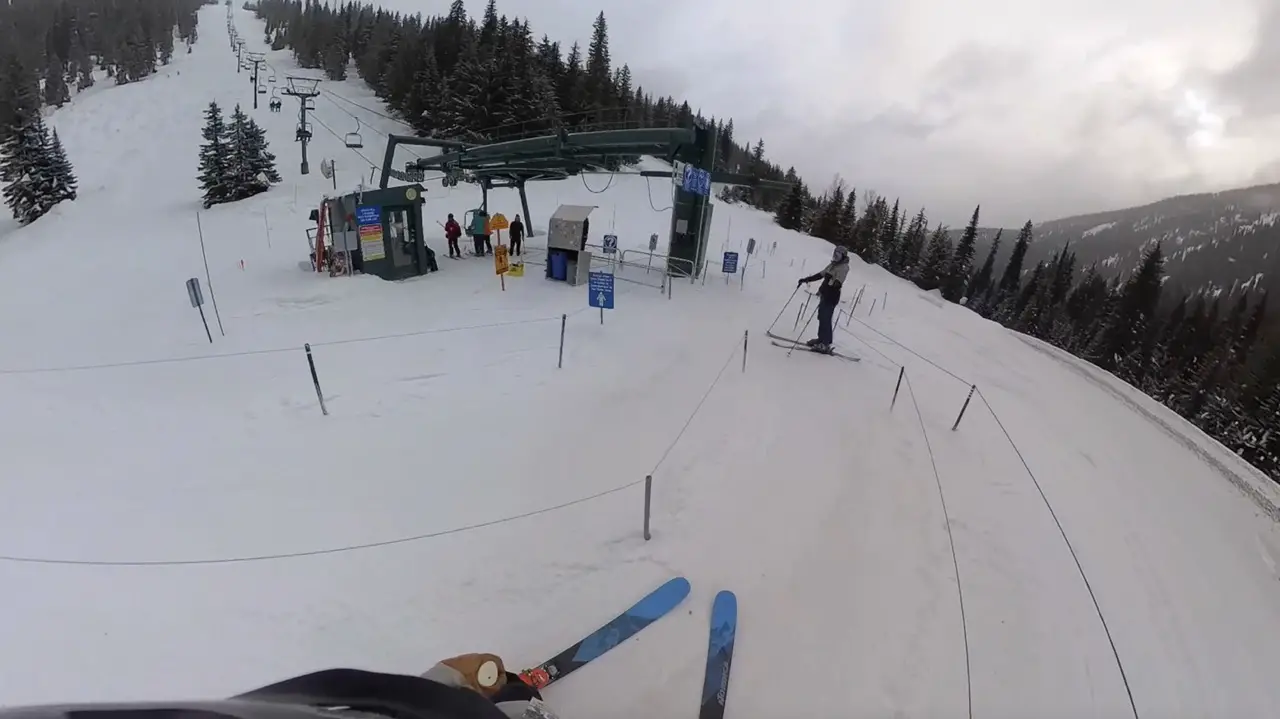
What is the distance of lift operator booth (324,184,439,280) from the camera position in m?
16.0

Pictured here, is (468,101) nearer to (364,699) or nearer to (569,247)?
(569,247)

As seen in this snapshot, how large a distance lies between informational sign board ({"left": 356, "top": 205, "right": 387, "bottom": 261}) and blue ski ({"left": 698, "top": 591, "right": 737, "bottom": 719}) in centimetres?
1513

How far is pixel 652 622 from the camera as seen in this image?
4.59m

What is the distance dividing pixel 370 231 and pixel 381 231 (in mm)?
294

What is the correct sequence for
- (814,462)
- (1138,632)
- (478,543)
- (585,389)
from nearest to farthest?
1. (1138,632)
2. (478,543)
3. (814,462)
4. (585,389)

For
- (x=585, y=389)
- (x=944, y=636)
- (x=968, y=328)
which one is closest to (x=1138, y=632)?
(x=944, y=636)

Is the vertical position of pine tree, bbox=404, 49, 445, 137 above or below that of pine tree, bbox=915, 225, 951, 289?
above

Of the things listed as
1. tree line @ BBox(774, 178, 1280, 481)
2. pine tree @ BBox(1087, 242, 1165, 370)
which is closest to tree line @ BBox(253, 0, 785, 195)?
tree line @ BBox(774, 178, 1280, 481)

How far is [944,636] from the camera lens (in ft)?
15.3

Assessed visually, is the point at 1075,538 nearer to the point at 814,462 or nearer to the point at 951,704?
the point at 814,462

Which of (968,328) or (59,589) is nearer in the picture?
(59,589)

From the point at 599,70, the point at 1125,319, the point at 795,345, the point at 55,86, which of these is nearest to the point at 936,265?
the point at 1125,319

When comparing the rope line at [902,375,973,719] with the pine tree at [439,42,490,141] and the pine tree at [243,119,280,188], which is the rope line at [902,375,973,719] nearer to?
the pine tree at [243,119,280,188]

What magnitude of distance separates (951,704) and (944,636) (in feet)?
2.19
